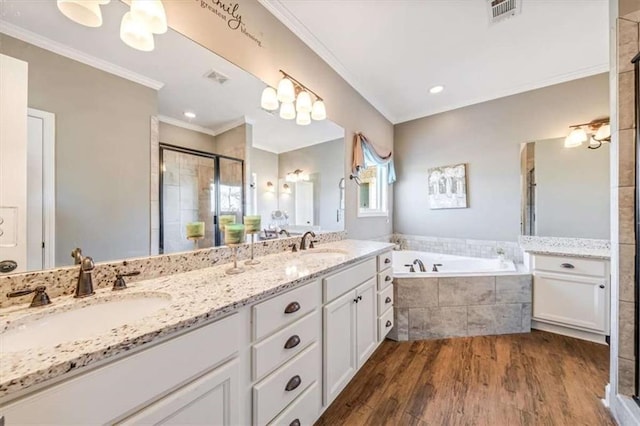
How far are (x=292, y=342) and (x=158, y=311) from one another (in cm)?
55

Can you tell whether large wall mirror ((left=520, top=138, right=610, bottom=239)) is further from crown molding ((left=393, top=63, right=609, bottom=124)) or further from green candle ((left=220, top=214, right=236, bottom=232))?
green candle ((left=220, top=214, right=236, bottom=232))

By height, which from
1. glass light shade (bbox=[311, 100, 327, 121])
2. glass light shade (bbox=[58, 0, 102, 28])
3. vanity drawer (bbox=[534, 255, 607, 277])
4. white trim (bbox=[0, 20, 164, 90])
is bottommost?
vanity drawer (bbox=[534, 255, 607, 277])

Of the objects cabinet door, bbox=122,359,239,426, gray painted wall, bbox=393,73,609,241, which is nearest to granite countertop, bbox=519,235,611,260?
gray painted wall, bbox=393,73,609,241

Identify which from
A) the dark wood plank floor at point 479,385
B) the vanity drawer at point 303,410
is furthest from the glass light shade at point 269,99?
the dark wood plank floor at point 479,385

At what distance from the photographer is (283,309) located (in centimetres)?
102

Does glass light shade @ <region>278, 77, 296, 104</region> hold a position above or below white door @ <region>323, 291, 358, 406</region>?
above

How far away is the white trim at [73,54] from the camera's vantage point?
783 mm

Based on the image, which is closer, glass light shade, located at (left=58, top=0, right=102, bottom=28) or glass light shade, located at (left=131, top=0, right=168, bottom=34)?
glass light shade, located at (left=58, top=0, right=102, bottom=28)

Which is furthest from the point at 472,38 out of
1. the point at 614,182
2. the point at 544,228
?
the point at 544,228

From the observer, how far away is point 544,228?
2.71m

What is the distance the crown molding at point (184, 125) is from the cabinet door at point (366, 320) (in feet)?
4.26

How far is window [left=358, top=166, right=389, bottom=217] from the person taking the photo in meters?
2.97

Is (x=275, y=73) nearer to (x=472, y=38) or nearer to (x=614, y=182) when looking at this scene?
(x=472, y=38)

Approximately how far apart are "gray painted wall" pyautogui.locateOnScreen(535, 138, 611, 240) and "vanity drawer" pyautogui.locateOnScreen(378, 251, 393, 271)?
198 cm
